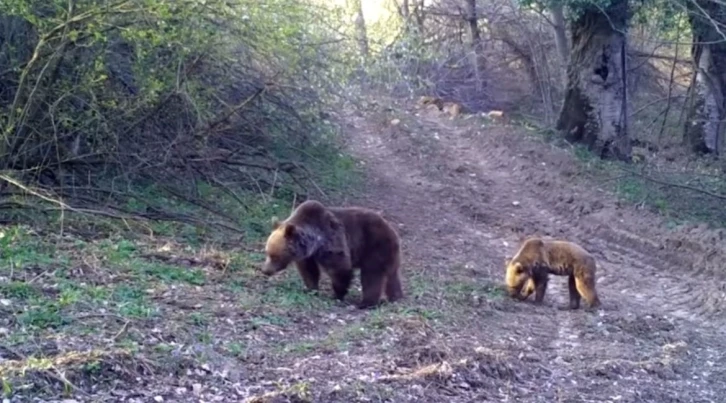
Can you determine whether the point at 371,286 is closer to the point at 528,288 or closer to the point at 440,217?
the point at 528,288

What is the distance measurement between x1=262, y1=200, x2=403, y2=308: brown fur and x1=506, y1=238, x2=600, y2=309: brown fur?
69.9 inches

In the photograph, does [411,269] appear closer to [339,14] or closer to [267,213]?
[267,213]

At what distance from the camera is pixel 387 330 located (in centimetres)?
871

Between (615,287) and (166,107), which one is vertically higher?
(166,107)

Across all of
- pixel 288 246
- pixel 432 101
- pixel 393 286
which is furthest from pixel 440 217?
pixel 432 101

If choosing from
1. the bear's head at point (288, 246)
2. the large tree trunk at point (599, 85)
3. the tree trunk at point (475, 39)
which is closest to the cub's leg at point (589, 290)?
the bear's head at point (288, 246)

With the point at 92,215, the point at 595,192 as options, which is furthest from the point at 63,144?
the point at 595,192

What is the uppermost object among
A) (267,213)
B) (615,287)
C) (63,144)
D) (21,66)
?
(21,66)

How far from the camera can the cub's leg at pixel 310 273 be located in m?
10.1

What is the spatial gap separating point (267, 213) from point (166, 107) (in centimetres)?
201

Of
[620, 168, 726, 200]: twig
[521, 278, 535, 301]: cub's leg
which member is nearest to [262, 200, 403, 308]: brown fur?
[521, 278, 535, 301]: cub's leg

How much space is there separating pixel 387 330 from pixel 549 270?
3616 mm

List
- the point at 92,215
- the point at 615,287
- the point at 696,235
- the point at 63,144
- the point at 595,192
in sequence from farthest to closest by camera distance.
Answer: the point at 595,192 → the point at 696,235 → the point at 615,287 → the point at 63,144 → the point at 92,215

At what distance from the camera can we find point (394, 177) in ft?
65.0
